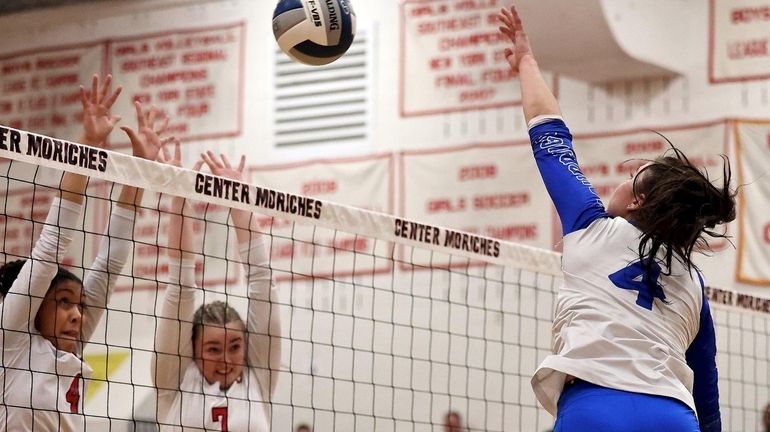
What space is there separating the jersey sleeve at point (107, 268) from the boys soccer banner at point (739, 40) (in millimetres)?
8470

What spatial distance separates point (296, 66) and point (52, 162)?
31.3 ft

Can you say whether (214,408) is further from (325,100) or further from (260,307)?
(325,100)

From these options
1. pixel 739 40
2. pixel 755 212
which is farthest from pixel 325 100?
pixel 755 212

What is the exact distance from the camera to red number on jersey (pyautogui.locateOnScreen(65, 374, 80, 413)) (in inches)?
210

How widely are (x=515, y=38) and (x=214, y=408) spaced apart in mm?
2404

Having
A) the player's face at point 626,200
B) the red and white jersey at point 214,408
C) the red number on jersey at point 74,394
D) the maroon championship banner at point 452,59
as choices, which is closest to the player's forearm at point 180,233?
the red and white jersey at point 214,408

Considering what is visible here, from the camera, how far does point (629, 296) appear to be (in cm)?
371

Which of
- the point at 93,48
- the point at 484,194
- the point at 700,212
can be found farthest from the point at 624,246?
the point at 93,48

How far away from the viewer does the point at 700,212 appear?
12.2 feet

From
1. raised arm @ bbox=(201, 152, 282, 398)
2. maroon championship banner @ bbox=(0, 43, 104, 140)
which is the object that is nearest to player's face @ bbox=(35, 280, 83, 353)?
raised arm @ bbox=(201, 152, 282, 398)

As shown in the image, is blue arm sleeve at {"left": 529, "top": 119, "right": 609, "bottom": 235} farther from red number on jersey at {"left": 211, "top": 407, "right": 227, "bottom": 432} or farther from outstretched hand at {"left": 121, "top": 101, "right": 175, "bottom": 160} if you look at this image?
outstretched hand at {"left": 121, "top": 101, "right": 175, "bottom": 160}

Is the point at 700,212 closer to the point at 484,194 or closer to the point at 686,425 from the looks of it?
the point at 686,425

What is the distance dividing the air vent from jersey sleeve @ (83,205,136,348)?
28.0ft

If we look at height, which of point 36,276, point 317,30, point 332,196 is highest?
point 317,30
